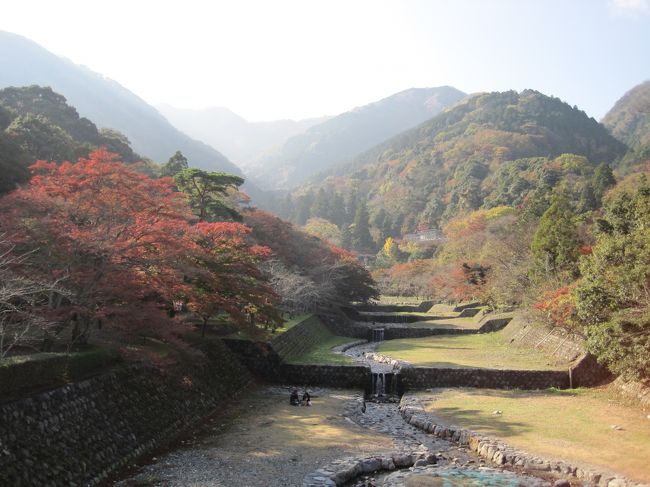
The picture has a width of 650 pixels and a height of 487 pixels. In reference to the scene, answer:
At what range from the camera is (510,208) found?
212 feet

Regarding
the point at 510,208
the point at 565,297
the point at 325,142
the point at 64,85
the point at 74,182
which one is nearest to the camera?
the point at 74,182

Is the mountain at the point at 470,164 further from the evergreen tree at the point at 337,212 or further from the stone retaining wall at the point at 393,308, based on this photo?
the stone retaining wall at the point at 393,308

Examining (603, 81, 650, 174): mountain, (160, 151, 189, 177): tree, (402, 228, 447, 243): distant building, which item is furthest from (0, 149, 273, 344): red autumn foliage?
(603, 81, 650, 174): mountain

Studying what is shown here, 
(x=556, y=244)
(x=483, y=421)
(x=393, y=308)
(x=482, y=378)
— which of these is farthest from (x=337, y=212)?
(x=483, y=421)

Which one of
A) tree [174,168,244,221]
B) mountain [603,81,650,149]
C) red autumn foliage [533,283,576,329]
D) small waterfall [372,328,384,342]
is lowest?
small waterfall [372,328,384,342]

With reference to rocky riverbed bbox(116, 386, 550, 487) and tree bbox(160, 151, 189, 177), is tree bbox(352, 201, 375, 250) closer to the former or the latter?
tree bbox(160, 151, 189, 177)

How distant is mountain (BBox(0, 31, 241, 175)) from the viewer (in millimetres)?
120556

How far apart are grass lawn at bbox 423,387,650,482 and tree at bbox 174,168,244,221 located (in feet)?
59.5

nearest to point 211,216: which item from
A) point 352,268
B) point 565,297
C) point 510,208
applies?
point 352,268

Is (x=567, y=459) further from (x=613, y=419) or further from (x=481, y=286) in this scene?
(x=481, y=286)

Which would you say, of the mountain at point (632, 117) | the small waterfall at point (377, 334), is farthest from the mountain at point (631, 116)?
the small waterfall at point (377, 334)

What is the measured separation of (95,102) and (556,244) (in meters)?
130

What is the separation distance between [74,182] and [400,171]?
10428 centimetres

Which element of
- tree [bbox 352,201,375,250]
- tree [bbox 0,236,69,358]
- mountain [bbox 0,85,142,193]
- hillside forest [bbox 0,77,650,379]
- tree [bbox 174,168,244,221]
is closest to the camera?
tree [bbox 0,236,69,358]
